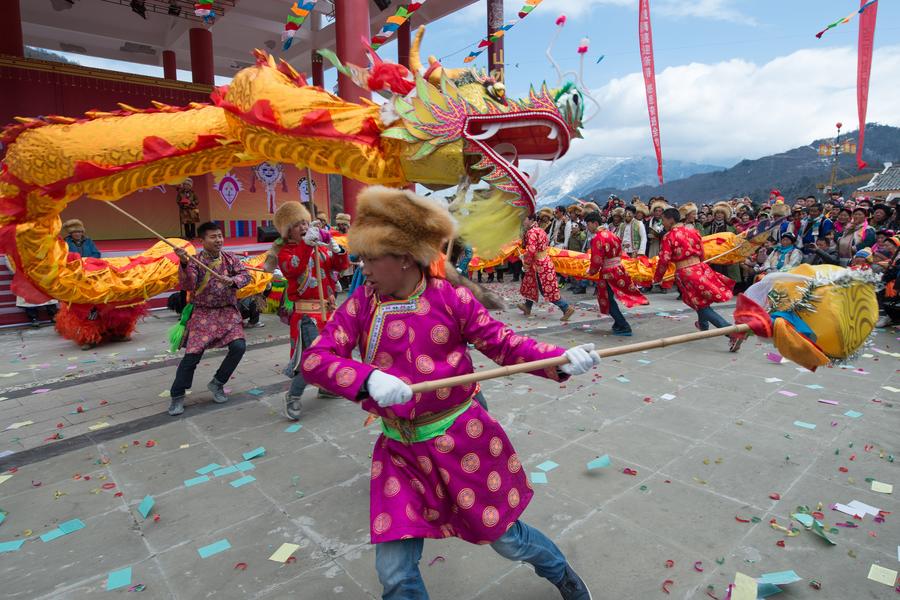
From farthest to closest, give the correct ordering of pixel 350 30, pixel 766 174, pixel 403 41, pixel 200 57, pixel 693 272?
pixel 766 174
pixel 403 41
pixel 200 57
pixel 350 30
pixel 693 272

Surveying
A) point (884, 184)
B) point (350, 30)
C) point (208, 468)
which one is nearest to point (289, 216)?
point (208, 468)

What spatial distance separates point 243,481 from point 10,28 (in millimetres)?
12314

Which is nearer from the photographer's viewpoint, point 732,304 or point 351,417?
point 351,417

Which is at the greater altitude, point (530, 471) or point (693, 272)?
point (693, 272)

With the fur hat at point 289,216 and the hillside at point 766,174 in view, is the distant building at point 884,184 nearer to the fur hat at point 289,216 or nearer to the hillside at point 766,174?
the hillside at point 766,174

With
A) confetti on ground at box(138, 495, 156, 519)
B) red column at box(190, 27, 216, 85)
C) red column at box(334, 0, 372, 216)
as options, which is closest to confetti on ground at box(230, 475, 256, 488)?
confetti on ground at box(138, 495, 156, 519)

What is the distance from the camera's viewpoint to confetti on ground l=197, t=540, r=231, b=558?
2.48 metres

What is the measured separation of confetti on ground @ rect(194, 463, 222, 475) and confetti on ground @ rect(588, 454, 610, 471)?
7.59ft

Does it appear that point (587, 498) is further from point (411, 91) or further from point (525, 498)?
point (411, 91)

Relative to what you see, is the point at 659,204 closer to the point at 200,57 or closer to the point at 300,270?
the point at 300,270

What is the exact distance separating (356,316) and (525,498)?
889mm

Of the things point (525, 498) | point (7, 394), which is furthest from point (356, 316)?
point (7, 394)

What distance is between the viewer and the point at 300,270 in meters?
4.27

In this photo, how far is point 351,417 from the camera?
4180 mm
